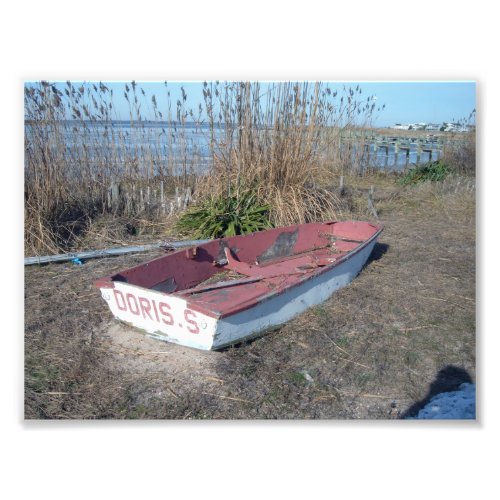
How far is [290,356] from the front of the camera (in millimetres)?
3037

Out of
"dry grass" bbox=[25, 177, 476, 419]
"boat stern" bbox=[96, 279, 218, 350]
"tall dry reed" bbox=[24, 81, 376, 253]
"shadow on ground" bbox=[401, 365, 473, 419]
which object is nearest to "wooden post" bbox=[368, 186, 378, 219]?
"tall dry reed" bbox=[24, 81, 376, 253]

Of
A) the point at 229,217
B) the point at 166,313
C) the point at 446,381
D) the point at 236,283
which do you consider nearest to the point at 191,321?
the point at 166,313

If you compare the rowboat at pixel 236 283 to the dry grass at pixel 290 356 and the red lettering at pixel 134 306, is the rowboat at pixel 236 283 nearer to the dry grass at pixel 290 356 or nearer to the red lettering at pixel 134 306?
the red lettering at pixel 134 306

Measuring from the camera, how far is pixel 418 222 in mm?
4941

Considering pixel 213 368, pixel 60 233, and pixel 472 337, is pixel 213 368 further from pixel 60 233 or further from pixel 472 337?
pixel 60 233

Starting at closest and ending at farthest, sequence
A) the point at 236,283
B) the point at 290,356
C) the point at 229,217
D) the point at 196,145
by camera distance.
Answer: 1. the point at 290,356
2. the point at 236,283
3. the point at 229,217
4. the point at 196,145

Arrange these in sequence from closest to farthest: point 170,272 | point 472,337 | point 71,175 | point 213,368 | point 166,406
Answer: point 166,406
point 213,368
point 472,337
point 170,272
point 71,175

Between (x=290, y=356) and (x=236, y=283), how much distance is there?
851 mm

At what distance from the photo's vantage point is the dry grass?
2.64 m

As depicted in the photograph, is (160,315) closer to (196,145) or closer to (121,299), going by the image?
(121,299)

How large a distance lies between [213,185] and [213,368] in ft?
9.31

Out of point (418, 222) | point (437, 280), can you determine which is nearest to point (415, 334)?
point (437, 280)

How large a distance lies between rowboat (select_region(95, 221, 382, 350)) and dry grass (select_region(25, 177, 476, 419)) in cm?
15

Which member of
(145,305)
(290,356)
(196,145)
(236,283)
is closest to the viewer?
(145,305)
